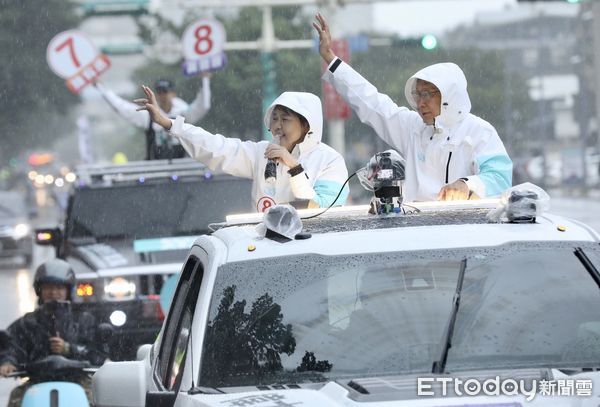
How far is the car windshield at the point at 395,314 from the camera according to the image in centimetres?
459

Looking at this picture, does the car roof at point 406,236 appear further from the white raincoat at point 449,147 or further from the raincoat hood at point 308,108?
the raincoat hood at point 308,108

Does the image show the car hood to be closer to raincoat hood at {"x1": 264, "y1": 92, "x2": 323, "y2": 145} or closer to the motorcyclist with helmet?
raincoat hood at {"x1": 264, "y1": 92, "x2": 323, "y2": 145}

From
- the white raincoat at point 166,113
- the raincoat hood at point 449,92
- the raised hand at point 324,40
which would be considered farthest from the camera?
the white raincoat at point 166,113

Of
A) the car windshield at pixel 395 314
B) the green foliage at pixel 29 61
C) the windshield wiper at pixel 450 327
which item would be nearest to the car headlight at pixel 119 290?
the car windshield at pixel 395 314

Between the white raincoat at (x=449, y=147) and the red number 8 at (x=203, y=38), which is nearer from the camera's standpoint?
the white raincoat at (x=449, y=147)

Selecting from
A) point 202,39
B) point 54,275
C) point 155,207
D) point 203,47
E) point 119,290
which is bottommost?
point 54,275

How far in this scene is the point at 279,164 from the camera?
737cm

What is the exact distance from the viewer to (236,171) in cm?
758

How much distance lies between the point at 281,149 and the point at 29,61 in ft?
168

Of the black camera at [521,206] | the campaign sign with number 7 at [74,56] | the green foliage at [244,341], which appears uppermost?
the campaign sign with number 7 at [74,56]

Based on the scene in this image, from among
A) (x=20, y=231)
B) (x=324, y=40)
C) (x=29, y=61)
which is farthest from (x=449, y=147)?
(x=29, y=61)

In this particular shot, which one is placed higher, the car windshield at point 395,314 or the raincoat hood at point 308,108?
the raincoat hood at point 308,108

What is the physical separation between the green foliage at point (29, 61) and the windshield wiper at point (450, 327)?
175ft

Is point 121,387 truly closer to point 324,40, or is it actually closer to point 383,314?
point 383,314
